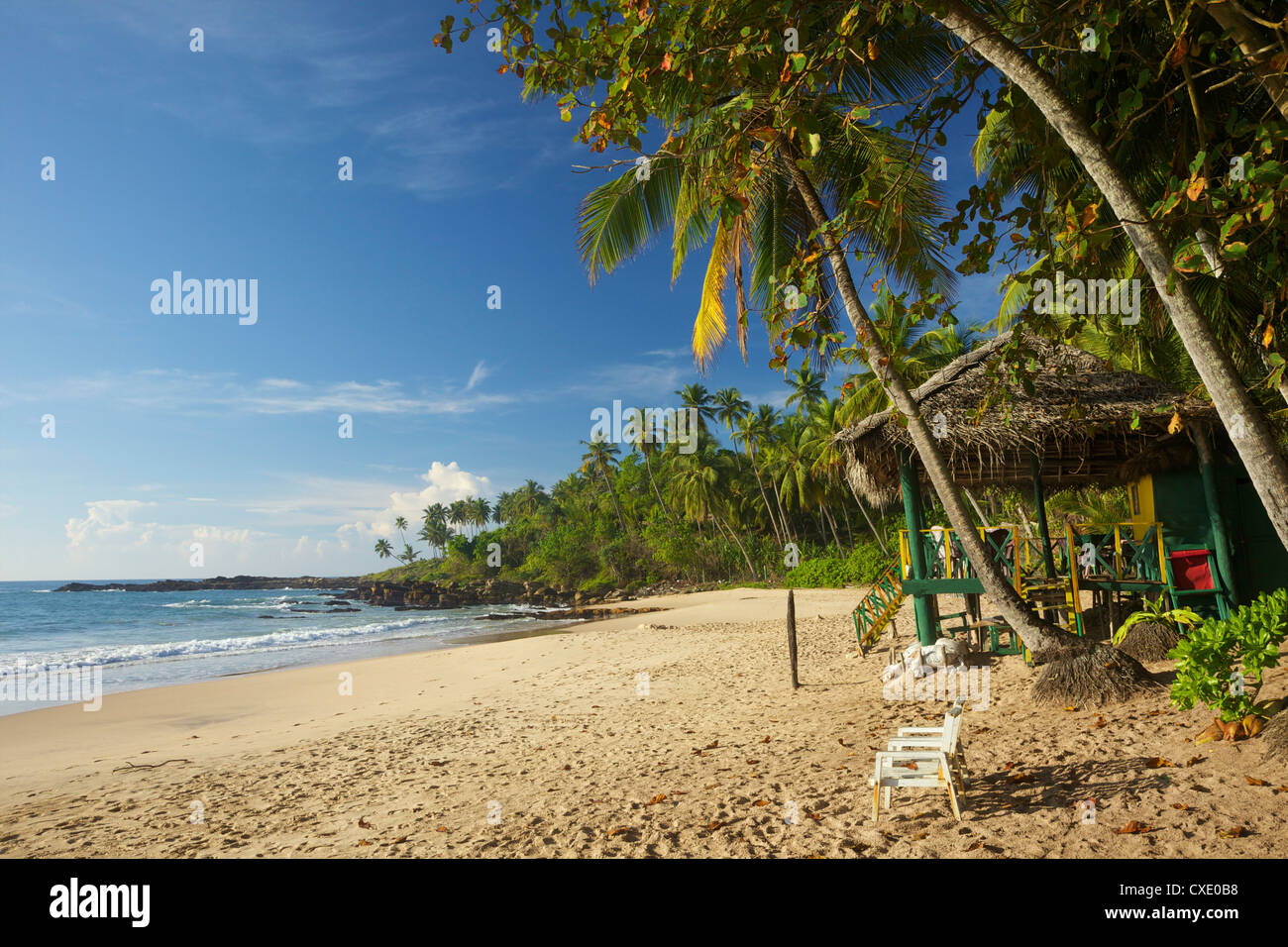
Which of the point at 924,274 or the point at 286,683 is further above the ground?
the point at 924,274

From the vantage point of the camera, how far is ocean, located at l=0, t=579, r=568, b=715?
20.8m

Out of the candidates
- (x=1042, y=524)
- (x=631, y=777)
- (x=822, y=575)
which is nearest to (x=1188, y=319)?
(x=631, y=777)

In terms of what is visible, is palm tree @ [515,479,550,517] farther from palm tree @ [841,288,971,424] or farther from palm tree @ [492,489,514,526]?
palm tree @ [841,288,971,424]

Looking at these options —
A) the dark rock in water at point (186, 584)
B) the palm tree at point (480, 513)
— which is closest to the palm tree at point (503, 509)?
the palm tree at point (480, 513)

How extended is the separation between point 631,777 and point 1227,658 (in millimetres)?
4660

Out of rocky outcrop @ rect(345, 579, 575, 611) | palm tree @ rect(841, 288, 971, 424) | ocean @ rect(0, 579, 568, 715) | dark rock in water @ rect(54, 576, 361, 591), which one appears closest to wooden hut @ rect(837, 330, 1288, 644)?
palm tree @ rect(841, 288, 971, 424)

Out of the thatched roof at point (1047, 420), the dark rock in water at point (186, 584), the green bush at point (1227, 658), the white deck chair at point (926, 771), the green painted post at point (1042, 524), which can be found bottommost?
the dark rock in water at point (186, 584)

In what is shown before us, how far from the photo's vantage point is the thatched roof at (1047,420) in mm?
9195

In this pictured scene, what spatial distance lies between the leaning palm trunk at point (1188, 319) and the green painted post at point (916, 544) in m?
5.84

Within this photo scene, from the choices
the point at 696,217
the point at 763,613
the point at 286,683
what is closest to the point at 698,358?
the point at 696,217

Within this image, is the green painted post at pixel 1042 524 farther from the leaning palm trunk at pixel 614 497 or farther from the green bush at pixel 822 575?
the leaning palm trunk at pixel 614 497
